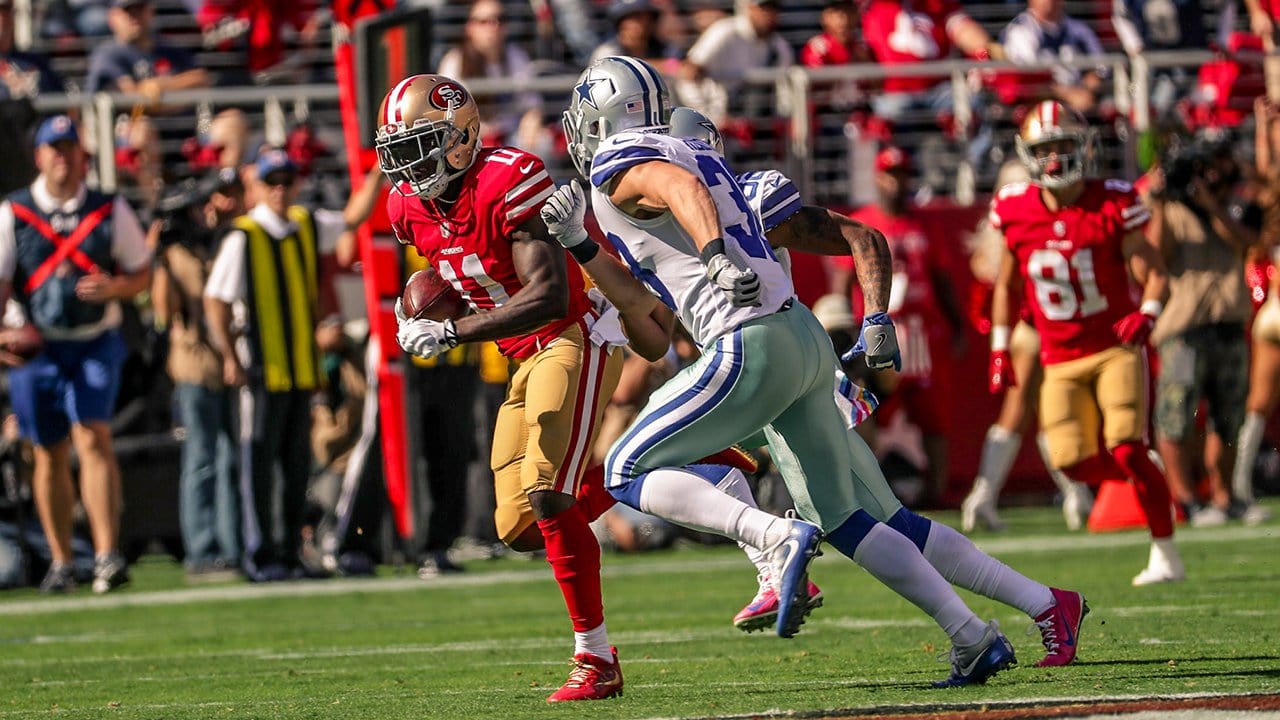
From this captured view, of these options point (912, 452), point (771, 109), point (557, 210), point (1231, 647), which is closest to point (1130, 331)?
point (1231, 647)

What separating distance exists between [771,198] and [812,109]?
826 centimetres

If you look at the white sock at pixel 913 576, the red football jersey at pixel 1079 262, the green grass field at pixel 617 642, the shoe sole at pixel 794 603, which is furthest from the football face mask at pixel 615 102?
the red football jersey at pixel 1079 262

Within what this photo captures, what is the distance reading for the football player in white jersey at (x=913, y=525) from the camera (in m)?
5.75

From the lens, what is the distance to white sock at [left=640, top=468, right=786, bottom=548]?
5.30 meters

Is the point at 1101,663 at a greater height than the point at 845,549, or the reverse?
the point at 845,549

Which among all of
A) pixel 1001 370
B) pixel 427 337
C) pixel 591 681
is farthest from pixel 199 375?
pixel 591 681

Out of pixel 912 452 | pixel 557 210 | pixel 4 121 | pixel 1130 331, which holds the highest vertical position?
pixel 4 121

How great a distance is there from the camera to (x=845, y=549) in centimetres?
553

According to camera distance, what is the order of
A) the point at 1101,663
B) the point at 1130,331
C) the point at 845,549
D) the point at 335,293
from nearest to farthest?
the point at 845,549 < the point at 1101,663 < the point at 1130,331 < the point at 335,293

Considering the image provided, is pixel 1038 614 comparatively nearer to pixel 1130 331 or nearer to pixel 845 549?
pixel 845 549

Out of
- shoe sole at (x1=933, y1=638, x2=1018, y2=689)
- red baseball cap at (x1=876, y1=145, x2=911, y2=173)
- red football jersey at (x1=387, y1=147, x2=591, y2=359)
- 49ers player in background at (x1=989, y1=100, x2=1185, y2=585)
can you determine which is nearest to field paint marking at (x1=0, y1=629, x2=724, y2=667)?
red football jersey at (x1=387, y1=147, x2=591, y2=359)

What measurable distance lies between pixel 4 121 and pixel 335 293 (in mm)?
2133

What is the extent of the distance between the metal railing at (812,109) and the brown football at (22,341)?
2.36m

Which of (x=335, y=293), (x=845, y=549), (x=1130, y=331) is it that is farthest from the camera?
(x=335, y=293)
